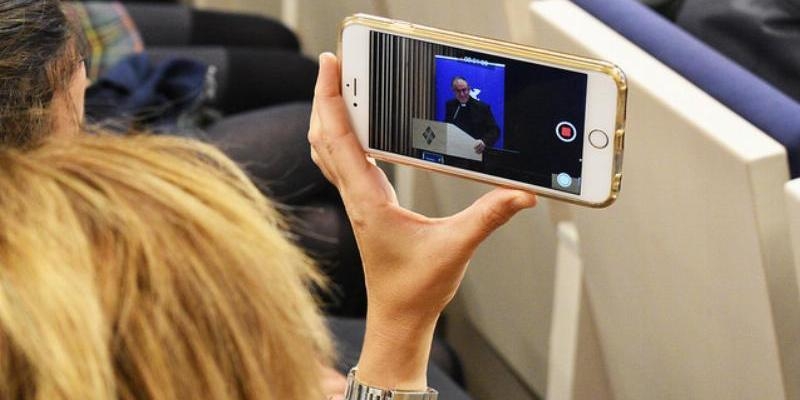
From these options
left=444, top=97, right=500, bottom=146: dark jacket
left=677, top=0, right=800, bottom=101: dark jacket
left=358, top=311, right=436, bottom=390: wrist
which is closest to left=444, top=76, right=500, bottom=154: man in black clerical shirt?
left=444, top=97, right=500, bottom=146: dark jacket

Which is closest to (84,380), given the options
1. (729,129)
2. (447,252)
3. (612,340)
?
(447,252)

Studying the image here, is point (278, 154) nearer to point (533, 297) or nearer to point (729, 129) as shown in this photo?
point (533, 297)

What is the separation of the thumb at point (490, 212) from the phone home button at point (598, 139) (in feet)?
0.16

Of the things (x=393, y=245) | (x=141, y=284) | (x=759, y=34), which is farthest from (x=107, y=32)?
(x=141, y=284)

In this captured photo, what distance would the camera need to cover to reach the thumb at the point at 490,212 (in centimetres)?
64

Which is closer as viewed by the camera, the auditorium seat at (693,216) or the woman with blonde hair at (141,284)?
the woman with blonde hair at (141,284)

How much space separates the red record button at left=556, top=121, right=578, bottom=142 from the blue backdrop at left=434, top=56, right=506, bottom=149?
3cm

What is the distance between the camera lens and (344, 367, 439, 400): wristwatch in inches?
27.2

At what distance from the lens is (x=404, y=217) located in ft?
2.22

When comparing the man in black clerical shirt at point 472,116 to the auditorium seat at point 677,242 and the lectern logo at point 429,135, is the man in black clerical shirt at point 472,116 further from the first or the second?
the auditorium seat at point 677,242

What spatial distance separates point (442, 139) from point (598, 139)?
0.10 metres

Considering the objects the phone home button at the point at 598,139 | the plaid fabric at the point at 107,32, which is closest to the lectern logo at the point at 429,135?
the phone home button at the point at 598,139

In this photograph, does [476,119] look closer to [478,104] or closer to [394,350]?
[478,104]

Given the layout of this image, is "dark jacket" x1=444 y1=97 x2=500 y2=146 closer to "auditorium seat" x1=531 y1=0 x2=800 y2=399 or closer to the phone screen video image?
the phone screen video image
